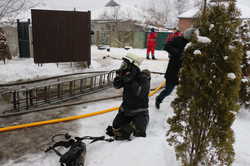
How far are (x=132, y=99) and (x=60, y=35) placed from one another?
5.66 m

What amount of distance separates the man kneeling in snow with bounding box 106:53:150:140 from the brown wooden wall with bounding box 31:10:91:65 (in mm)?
5384

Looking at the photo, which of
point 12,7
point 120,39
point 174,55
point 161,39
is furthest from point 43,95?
point 120,39

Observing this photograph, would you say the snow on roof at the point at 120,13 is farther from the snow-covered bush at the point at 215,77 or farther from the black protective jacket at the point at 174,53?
the snow-covered bush at the point at 215,77

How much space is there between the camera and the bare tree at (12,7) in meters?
8.70

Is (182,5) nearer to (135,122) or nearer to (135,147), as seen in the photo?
(135,122)

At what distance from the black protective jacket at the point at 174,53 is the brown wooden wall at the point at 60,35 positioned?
16.6ft

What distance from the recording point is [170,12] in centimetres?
5531

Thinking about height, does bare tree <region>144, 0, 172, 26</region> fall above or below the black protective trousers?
above

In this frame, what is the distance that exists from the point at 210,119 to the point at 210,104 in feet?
0.61

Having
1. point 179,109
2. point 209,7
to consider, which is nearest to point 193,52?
point 209,7

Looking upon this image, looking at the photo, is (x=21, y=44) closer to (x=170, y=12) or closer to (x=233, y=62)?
(x=233, y=62)

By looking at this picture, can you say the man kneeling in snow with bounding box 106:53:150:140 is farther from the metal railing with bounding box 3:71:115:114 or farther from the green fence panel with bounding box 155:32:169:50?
the green fence panel with bounding box 155:32:169:50

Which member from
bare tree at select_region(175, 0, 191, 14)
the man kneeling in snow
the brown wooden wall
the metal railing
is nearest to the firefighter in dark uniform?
the brown wooden wall

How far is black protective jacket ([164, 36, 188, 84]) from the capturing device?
412 cm
